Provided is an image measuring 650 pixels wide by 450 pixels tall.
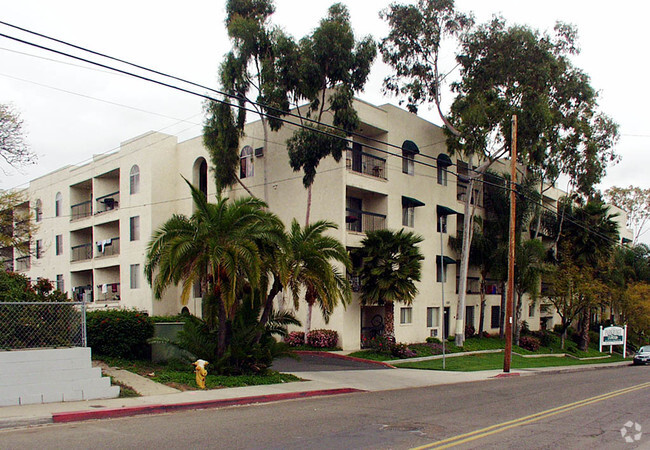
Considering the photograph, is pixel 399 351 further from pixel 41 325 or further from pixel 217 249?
pixel 41 325

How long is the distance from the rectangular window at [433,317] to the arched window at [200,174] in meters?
15.3

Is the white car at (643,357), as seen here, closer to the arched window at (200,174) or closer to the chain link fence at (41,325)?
the arched window at (200,174)

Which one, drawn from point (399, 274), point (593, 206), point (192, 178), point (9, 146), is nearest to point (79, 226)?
point (192, 178)

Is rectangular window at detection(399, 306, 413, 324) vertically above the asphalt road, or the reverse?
the asphalt road

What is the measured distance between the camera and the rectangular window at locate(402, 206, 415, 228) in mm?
31016

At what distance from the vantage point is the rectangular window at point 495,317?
39.9 metres

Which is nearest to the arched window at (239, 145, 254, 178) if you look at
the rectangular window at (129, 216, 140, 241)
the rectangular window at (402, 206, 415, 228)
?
the rectangular window at (129, 216, 140, 241)

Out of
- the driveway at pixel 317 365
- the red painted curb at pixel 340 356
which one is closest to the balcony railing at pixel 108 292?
the red painted curb at pixel 340 356

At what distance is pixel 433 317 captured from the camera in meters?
32.3

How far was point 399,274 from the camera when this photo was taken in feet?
83.5

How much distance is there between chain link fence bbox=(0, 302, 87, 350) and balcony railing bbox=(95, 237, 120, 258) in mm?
Answer: 25572

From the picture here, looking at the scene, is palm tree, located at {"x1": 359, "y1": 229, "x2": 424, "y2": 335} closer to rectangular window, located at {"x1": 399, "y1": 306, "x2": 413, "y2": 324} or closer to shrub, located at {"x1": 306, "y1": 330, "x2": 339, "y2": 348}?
shrub, located at {"x1": 306, "y1": 330, "x2": 339, "y2": 348}

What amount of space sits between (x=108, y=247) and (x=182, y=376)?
25.6 metres

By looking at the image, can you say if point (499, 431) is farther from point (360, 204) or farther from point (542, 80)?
point (542, 80)
